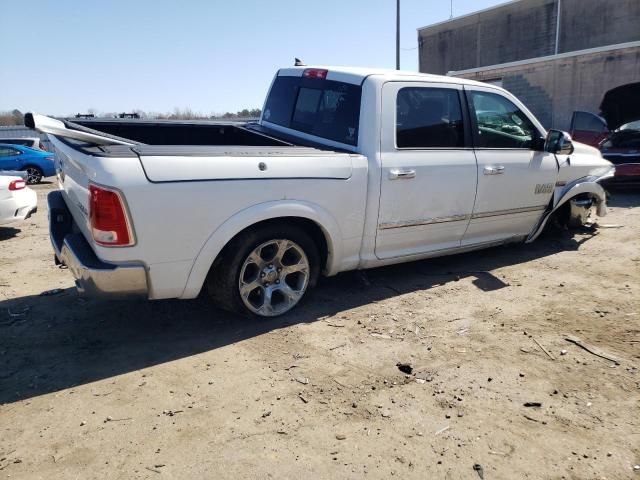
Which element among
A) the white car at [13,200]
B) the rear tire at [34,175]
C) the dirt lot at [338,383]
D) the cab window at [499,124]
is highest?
the cab window at [499,124]

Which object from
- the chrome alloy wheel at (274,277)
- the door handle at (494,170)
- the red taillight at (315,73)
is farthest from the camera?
the door handle at (494,170)

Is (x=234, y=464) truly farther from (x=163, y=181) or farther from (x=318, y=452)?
(x=163, y=181)

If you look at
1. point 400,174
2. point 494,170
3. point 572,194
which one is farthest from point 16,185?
point 572,194

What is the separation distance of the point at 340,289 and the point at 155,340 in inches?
68.8

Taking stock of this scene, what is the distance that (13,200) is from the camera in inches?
284

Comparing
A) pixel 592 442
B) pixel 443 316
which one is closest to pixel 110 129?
pixel 443 316

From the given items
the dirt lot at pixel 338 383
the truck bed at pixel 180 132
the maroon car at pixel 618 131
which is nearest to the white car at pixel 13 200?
the dirt lot at pixel 338 383

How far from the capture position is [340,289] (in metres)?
4.71

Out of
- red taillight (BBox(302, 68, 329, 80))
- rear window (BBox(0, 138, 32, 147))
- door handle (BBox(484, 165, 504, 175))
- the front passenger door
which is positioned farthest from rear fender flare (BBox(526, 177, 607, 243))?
rear window (BBox(0, 138, 32, 147))

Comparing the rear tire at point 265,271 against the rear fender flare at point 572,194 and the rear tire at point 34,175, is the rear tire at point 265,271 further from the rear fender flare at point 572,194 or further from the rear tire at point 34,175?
the rear tire at point 34,175

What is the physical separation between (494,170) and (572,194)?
1.49 metres

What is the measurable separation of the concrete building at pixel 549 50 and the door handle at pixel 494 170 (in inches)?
297

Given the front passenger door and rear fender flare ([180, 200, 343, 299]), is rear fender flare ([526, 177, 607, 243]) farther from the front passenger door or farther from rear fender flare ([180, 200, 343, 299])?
rear fender flare ([180, 200, 343, 299])

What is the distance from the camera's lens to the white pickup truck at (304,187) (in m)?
3.18
